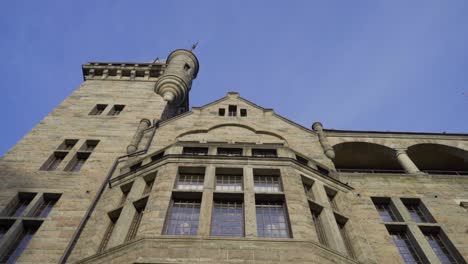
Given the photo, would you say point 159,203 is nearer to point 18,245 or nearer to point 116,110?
point 18,245

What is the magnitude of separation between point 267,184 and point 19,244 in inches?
355

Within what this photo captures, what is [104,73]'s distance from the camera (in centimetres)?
2842

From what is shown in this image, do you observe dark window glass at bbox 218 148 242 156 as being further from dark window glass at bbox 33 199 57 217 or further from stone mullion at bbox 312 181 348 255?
dark window glass at bbox 33 199 57 217

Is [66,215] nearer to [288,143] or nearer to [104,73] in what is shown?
[288,143]

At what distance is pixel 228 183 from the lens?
1220 centimetres

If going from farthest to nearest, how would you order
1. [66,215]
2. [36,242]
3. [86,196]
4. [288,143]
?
[288,143], [86,196], [66,215], [36,242]

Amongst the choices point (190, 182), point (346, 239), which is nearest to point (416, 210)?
point (346, 239)

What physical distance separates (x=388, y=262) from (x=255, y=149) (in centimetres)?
654

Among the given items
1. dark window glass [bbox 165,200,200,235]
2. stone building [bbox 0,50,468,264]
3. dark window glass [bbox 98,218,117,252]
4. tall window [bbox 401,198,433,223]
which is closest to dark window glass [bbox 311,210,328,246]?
stone building [bbox 0,50,468,264]

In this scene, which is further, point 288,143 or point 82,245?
point 288,143

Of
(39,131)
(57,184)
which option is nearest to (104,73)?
(39,131)

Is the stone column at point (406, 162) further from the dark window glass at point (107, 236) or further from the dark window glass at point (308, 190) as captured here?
the dark window glass at point (107, 236)

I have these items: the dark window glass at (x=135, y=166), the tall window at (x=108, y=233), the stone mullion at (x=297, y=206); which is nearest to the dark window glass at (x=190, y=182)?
the tall window at (x=108, y=233)

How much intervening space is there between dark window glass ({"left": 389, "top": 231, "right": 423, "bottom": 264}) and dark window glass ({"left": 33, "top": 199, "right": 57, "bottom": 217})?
13.3m
